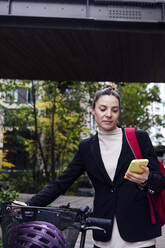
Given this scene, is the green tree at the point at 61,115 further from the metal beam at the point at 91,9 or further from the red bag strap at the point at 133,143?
the red bag strap at the point at 133,143

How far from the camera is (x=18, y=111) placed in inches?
728

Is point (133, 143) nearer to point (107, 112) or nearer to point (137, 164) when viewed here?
point (107, 112)

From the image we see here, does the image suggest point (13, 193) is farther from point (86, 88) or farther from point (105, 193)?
point (86, 88)

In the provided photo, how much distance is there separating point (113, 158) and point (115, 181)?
6.7 inches

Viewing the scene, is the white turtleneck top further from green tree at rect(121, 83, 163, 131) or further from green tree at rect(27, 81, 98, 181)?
green tree at rect(121, 83, 163, 131)

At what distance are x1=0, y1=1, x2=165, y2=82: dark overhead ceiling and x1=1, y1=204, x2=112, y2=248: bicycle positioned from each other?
18.5ft

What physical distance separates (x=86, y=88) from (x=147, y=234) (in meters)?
14.0

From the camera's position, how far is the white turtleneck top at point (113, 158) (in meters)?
1.79

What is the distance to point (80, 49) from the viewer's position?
25.3 feet

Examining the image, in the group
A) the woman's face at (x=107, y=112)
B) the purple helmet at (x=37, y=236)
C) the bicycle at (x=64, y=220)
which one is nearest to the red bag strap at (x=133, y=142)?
the woman's face at (x=107, y=112)

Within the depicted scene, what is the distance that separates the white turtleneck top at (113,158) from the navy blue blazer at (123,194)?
1.3 inches

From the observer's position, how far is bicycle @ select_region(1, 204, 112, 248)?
1.54 meters

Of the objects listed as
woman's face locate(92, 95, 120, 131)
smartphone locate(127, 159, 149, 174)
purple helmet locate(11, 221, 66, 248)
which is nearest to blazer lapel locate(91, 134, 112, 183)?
woman's face locate(92, 95, 120, 131)

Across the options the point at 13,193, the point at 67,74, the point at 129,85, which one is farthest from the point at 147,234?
the point at 129,85
